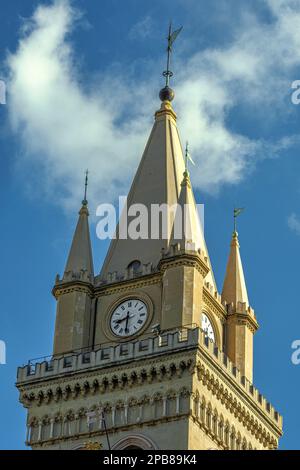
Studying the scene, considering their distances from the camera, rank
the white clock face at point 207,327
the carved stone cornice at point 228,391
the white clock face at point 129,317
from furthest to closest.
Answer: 1. the white clock face at point 207,327
2. the white clock face at point 129,317
3. the carved stone cornice at point 228,391

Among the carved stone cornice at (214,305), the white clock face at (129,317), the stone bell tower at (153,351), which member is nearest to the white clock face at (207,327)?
the stone bell tower at (153,351)

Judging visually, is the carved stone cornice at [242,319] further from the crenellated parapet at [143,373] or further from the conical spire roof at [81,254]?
the conical spire roof at [81,254]

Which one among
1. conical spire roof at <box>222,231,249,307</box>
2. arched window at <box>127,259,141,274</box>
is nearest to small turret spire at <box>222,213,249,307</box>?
conical spire roof at <box>222,231,249,307</box>

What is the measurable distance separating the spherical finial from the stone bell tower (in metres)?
5.71

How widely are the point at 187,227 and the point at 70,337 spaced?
320 inches

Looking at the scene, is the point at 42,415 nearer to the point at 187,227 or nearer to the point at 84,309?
the point at 84,309

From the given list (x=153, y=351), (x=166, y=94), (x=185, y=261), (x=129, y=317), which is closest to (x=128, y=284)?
(x=129, y=317)

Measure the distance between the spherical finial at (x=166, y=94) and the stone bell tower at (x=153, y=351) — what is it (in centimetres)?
571

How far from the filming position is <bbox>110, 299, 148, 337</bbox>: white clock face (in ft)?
277

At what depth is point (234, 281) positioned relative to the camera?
9056 cm

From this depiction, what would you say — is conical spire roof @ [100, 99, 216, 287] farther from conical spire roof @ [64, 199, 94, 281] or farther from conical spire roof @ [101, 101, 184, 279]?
conical spire roof @ [64, 199, 94, 281]

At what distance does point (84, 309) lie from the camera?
86.2 m

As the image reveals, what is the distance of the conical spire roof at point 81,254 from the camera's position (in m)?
87.4
